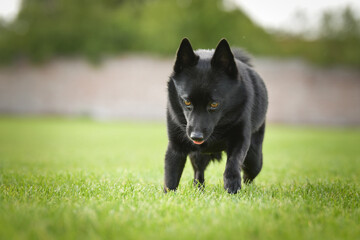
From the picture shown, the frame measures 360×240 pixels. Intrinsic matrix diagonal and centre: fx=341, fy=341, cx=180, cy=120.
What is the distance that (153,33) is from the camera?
22484 mm

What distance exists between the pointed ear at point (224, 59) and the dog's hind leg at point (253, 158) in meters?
0.86

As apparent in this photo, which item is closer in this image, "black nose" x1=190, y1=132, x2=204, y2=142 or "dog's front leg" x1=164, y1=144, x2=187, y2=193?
"black nose" x1=190, y1=132, x2=204, y2=142

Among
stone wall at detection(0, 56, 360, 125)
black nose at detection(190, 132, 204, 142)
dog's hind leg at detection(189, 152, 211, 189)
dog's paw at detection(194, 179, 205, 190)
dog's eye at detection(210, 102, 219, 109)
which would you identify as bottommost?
stone wall at detection(0, 56, 360, 125)

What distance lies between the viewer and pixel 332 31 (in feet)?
73.3

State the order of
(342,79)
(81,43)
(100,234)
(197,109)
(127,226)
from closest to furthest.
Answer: (100,234) → (127,226) → (197,109) → (342,79) → (81,43)

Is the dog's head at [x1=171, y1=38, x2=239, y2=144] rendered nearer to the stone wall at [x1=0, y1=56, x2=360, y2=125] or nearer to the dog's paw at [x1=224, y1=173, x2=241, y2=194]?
the dog's paw at [x1=224, y1=173, x2=241, y2=194]

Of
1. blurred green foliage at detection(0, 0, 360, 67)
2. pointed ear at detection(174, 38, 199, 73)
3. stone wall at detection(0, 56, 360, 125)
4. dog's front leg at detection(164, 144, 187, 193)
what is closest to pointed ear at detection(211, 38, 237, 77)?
pointed ear at detection(174, 38, 199, 73)

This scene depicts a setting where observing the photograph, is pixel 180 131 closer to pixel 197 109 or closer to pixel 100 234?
pixel 197 109

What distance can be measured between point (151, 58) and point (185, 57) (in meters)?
20.0

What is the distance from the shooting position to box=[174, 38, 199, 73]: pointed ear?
279cm

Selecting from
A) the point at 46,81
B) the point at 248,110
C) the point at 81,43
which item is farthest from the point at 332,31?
the point at 248,110

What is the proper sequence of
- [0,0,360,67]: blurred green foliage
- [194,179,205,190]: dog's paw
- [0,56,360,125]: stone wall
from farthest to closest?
[0,0,360,67]: blurred green foliage → [0,56,360,125]: stone wall → [194,179,205,190]: dog's paw

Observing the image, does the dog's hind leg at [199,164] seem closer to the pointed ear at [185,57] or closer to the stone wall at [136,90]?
the pointed ear at [185,57]

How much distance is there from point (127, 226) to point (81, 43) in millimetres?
22931
